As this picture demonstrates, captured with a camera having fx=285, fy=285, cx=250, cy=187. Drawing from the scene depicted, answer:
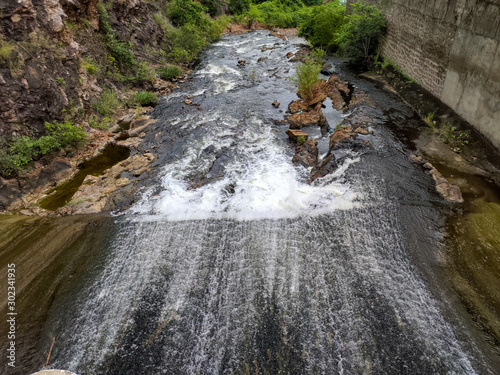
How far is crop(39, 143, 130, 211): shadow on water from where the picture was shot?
6.50 meters

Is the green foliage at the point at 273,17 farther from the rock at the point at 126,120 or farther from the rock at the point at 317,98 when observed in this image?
the rock at the point at 126,120

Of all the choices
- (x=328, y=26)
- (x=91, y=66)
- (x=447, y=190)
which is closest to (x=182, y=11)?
(x=328, y=26)

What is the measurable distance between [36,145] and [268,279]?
666cm

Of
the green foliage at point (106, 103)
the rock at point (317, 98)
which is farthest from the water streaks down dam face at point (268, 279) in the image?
the green foliage at point (106, 103)

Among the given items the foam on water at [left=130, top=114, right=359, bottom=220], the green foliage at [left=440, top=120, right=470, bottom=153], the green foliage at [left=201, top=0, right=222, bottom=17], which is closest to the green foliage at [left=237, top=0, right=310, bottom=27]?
the green foliage at [left=201, top=0, right=222, bottom=17]

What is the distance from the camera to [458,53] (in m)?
8.38

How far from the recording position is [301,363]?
12.0 ft

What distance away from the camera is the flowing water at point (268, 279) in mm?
3721

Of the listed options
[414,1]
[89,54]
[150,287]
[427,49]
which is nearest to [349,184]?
[150,287]

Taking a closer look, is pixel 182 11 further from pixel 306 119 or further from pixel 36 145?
pixel 36 145

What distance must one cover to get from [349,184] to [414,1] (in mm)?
9646

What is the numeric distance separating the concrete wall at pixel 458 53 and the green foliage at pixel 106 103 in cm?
1135

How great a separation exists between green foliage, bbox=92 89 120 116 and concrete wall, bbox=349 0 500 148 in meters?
11.3

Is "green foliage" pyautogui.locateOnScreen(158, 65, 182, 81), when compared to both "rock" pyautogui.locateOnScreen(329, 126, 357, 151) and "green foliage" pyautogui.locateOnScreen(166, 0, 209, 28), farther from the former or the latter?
"rock" pyautogui.locateOnScreen(329, 126, 357, 151)
